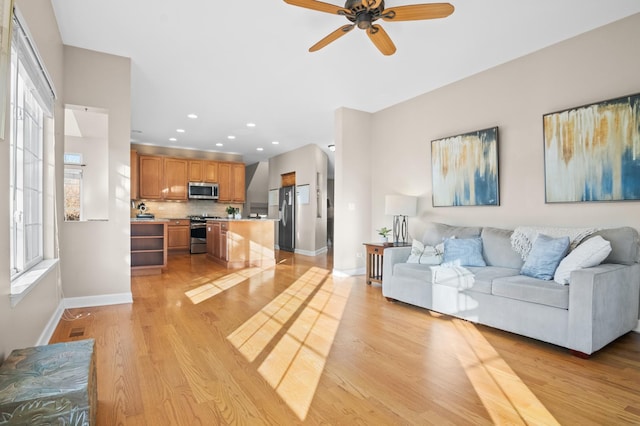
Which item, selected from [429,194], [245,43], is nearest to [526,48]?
[429,194]

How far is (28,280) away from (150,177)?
6.50 meters

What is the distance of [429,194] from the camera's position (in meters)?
4.69

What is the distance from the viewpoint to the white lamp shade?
15.0ft

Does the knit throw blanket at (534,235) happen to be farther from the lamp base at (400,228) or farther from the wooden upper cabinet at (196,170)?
the wooden upper cabinet at (196,170)

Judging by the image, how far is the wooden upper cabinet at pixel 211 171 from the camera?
29.0ft

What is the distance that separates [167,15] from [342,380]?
3247 mm

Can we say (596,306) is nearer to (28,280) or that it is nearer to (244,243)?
(28,280)

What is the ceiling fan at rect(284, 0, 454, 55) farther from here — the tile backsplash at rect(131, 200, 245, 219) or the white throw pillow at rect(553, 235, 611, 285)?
the tile backsplash at rect(131, 200, 245, 219)

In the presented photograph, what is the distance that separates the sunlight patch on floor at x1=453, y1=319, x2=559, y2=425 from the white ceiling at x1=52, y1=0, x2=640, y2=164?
2.74 metres

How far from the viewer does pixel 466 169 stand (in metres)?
4.18

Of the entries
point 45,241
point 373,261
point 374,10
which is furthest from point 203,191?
point 374,10

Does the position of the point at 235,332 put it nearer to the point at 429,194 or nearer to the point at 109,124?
→ the point at 109,124

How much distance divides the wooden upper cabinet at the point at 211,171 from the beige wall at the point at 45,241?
5.44 m

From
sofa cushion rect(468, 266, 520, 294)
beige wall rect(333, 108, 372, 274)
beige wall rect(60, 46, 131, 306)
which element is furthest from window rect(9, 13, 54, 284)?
beige wall rect(333, 108, 372, 274)
